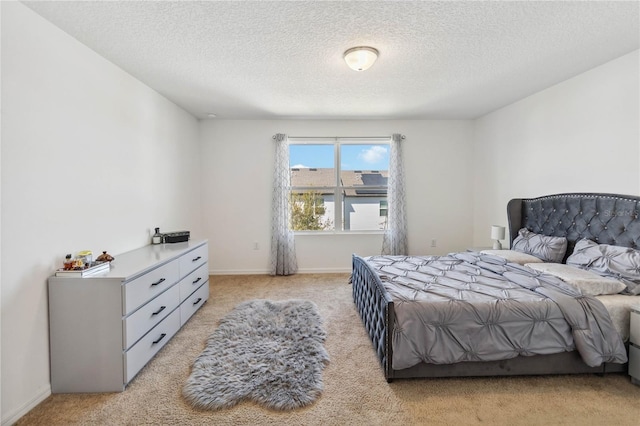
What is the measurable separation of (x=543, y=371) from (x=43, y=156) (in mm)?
3728

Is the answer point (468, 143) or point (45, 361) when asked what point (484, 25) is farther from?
point (45, 361)

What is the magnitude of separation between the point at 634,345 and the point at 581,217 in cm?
136

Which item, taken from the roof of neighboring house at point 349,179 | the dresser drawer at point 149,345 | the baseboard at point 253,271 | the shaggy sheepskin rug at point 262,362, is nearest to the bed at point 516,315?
the shaggy sheepskin rug at point 262,362

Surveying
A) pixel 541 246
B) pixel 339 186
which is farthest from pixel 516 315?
pixel 339 186

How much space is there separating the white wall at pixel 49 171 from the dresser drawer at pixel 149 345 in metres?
0.51

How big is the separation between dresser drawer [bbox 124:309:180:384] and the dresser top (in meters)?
0.51

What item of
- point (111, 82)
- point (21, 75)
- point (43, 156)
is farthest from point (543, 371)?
point (111, 82)

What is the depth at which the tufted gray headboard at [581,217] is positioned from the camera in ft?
8.07

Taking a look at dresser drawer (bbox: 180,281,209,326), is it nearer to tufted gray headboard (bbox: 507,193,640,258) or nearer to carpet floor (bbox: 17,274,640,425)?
carpet floor (bbox: 17,274,640,425)

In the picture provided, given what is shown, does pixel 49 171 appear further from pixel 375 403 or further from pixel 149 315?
pixel 375 403

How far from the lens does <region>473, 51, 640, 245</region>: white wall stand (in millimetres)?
2523

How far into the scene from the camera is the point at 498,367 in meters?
1.99

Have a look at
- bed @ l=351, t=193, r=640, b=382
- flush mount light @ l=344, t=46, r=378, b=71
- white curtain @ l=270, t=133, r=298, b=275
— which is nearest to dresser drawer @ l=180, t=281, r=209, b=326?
white curtain @ l=270, t=133, r=298, b=275

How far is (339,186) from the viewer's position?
16.0 feet
